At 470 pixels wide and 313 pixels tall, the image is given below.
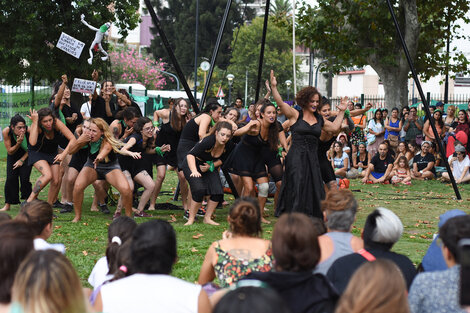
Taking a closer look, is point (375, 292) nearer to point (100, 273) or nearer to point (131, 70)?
point (100, 273)

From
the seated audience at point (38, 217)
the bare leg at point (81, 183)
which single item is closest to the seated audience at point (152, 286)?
the seated audience at point (38, 217)

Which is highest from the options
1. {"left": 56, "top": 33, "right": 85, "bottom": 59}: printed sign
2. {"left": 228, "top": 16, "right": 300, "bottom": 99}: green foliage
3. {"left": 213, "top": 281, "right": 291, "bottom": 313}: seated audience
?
{"left": 228, "top": 16, "right": 300, "bottom": 99}: green foliage

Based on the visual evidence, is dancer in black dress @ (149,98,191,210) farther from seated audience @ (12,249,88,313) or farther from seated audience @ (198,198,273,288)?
seated audience @ (12,249,88,313)

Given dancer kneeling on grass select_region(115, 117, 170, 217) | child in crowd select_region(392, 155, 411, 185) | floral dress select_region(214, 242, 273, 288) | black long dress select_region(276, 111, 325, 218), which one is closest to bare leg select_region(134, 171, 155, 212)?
dancer kneeling on grass select_region(115, 117, 170, 217)

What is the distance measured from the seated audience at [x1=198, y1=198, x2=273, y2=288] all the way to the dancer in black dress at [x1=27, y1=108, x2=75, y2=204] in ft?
19.3

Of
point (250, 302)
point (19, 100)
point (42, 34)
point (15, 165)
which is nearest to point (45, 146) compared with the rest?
point (15, 165)

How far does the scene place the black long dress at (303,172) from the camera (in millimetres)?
8305

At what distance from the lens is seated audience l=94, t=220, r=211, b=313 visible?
3.40 meters

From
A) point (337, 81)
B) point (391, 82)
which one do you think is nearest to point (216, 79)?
point (337, 81)

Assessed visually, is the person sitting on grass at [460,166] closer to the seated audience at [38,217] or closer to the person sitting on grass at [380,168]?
the person sitting on grass at [380,168]

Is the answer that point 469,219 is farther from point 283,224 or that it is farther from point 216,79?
point 216,79

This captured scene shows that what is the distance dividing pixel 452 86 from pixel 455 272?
237ft

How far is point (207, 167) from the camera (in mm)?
9859

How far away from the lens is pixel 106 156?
9.77m
